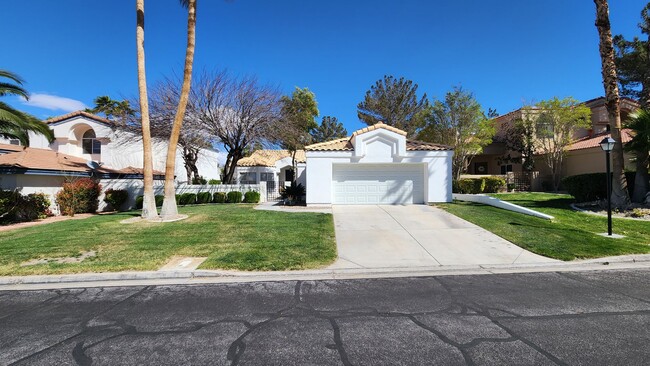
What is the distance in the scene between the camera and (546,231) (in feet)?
30.8

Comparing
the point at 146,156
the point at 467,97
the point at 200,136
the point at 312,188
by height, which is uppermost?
the point at 467,97

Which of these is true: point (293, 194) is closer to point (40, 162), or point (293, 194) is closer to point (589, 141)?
point (40, 162)

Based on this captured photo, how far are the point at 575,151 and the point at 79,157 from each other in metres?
37.7

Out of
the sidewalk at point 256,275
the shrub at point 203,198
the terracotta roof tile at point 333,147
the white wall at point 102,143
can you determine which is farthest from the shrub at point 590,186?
the white wall at point 102,143

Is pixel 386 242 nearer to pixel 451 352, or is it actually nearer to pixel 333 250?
pixel 333 250

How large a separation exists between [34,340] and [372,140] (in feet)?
46.0

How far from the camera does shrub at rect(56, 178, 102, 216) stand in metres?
16.8

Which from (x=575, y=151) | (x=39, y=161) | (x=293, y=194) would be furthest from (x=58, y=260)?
(x=575, y=151)

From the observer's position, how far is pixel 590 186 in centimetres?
1461

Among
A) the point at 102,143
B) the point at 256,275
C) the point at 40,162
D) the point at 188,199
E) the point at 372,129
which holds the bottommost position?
the point at 256,275

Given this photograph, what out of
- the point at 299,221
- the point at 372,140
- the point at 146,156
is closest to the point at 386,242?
the point at 299,221

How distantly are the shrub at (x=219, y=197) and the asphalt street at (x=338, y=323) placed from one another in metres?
14.6

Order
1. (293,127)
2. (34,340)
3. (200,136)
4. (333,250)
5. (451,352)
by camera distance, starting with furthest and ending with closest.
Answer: (293,127)
(200,136)
(333,250)
(34,340)
(451,352)

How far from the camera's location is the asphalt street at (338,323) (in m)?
3.28
